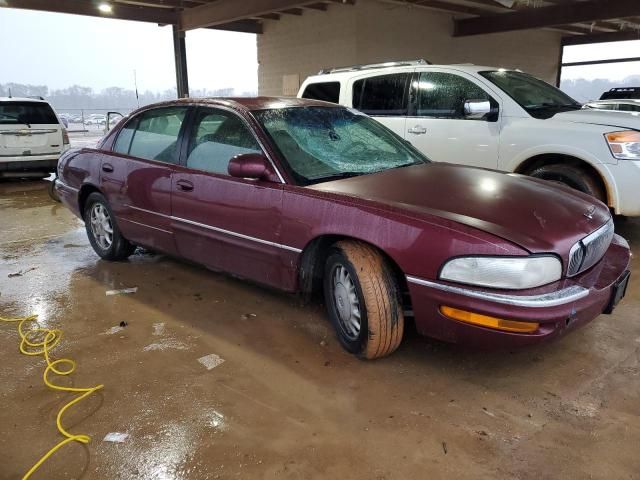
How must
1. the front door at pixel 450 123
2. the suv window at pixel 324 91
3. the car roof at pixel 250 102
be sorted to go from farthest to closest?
the suv window at pixel 324 91, the front door at pixel 450 123, the car roof at pixel 250 102

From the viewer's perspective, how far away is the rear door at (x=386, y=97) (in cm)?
606

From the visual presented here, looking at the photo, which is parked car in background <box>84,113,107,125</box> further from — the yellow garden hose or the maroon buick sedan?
the yellow garden hose

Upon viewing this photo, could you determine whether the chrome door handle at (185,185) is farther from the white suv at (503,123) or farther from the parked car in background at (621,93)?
the parked car in background at (621,93)

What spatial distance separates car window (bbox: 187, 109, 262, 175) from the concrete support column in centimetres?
1093

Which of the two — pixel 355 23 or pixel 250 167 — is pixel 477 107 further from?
pixel 355 23

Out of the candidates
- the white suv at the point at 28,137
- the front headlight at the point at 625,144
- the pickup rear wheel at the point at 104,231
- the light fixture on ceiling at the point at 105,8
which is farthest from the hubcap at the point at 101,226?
the light fixture on ceiling at the point at 105,8

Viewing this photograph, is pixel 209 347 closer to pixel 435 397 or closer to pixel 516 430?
pixel 435 397

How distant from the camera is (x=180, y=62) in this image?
46.0 ft

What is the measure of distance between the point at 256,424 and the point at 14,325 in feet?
7.09

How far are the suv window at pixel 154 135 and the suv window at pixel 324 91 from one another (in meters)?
2.94

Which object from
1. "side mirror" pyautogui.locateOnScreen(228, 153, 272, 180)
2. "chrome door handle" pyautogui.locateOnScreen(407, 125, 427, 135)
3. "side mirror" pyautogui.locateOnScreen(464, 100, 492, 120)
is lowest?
"side mirror" pyautogui.locateOnScreen(228, 153, 272, 180)

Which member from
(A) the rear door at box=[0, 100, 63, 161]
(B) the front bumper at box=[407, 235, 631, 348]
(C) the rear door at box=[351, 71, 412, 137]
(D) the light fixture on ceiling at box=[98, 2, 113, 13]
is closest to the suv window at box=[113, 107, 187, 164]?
(B) the front bumper at box=[407, 235, 631, 348]

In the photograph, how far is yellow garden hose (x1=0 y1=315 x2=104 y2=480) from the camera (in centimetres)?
233

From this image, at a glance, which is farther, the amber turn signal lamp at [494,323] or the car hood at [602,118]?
the car hood at [602,118]
